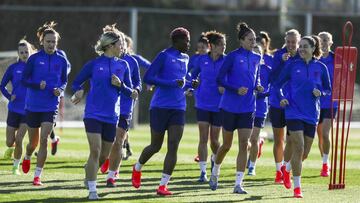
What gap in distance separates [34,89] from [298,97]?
151 inches

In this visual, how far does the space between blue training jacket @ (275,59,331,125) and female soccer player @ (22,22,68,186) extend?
3210 mm

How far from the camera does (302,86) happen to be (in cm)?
1631

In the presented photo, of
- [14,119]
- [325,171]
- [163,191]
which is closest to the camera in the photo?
[163,191]

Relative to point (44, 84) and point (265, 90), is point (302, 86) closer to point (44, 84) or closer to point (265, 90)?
point (265, 90)

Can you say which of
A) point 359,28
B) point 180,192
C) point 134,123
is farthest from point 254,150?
point 359,28

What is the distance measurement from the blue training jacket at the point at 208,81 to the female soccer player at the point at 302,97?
2.17 meters

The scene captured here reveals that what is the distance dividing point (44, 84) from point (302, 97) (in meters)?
3.68

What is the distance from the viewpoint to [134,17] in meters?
38.0

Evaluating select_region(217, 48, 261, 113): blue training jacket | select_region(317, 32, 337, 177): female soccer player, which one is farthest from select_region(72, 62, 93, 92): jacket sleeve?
select_region(317, 32, 337, 177): female soccer player

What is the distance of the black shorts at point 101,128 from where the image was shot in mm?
15062

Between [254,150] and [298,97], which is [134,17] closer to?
[254,150]

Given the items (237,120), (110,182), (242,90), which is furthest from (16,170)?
(242,90)

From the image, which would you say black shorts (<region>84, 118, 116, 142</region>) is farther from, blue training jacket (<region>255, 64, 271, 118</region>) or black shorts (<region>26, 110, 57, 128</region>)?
blue training jacket (<region>255, 64, 271, 118</region>)

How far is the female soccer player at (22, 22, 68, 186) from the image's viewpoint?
55.9 ft
